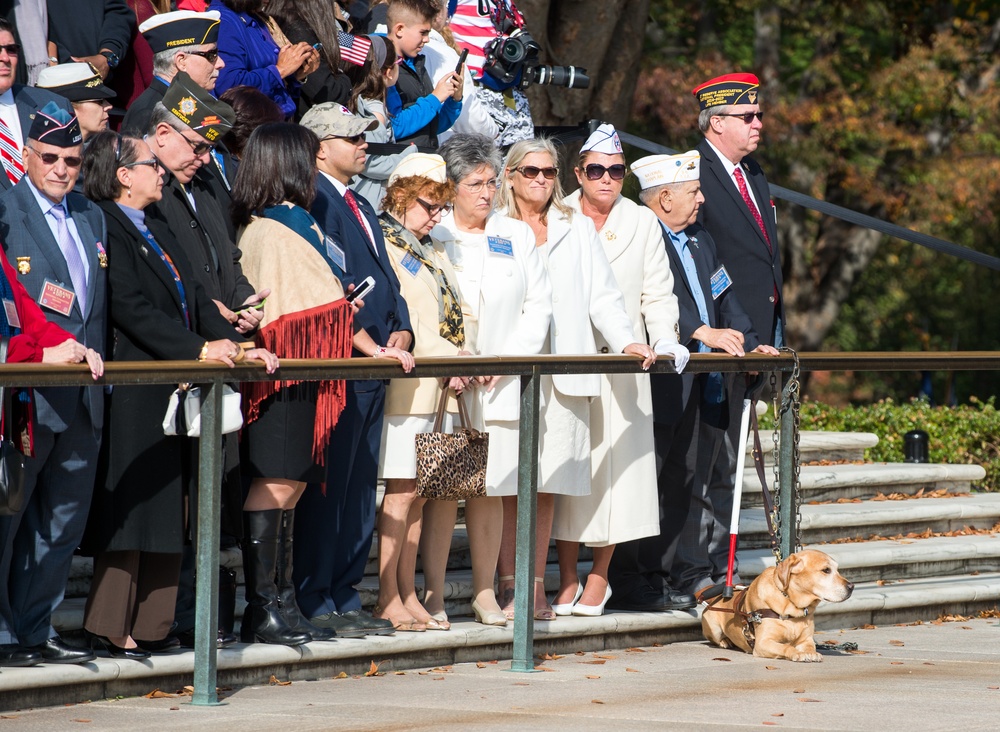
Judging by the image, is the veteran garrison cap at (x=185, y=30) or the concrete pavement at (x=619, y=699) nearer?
the concrete pavement at (x=619, y=699)

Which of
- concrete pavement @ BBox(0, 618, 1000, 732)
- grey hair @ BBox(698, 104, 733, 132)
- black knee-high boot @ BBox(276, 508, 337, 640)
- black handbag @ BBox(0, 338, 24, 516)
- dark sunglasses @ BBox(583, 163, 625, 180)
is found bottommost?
concrete pavement @ BBox(0, 618, 1000, 732)

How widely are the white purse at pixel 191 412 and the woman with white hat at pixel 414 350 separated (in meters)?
0.98

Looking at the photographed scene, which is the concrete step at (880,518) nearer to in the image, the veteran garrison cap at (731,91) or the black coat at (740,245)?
the black coat at (740,245)

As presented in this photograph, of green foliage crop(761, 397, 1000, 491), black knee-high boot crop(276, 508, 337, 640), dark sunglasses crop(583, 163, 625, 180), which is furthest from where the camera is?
green foliage crop(761, 397, 1000, 491)

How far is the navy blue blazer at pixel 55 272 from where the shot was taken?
5207mm

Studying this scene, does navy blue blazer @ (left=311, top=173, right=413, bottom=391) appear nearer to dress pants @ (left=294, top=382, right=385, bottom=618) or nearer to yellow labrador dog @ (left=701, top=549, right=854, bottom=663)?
dress pants @ (left=294, top=382, right=385, bottom=618)

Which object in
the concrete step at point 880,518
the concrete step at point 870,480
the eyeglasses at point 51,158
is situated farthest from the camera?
the concrete step at point 870,480

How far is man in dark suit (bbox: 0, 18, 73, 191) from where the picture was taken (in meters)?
5.99

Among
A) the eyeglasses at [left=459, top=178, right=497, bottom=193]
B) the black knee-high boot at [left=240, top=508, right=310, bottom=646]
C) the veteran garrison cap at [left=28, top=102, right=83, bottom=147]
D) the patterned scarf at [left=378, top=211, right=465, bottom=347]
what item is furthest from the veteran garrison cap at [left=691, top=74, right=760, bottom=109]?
the veteran garrison cap at [left=28, top=102, right=83, bottom=147]

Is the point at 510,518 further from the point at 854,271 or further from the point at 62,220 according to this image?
the point at 854,271

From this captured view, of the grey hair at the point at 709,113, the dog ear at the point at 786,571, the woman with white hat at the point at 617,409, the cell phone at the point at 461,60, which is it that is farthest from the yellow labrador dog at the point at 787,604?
the cell phone at the point at 461,60

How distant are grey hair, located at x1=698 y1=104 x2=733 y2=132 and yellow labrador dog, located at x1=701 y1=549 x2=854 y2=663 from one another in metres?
2.36

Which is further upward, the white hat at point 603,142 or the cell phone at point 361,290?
the white hat at point 603,142

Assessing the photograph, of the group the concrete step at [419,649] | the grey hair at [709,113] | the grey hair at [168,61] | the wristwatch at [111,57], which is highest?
the wristwatch at [111,57]
